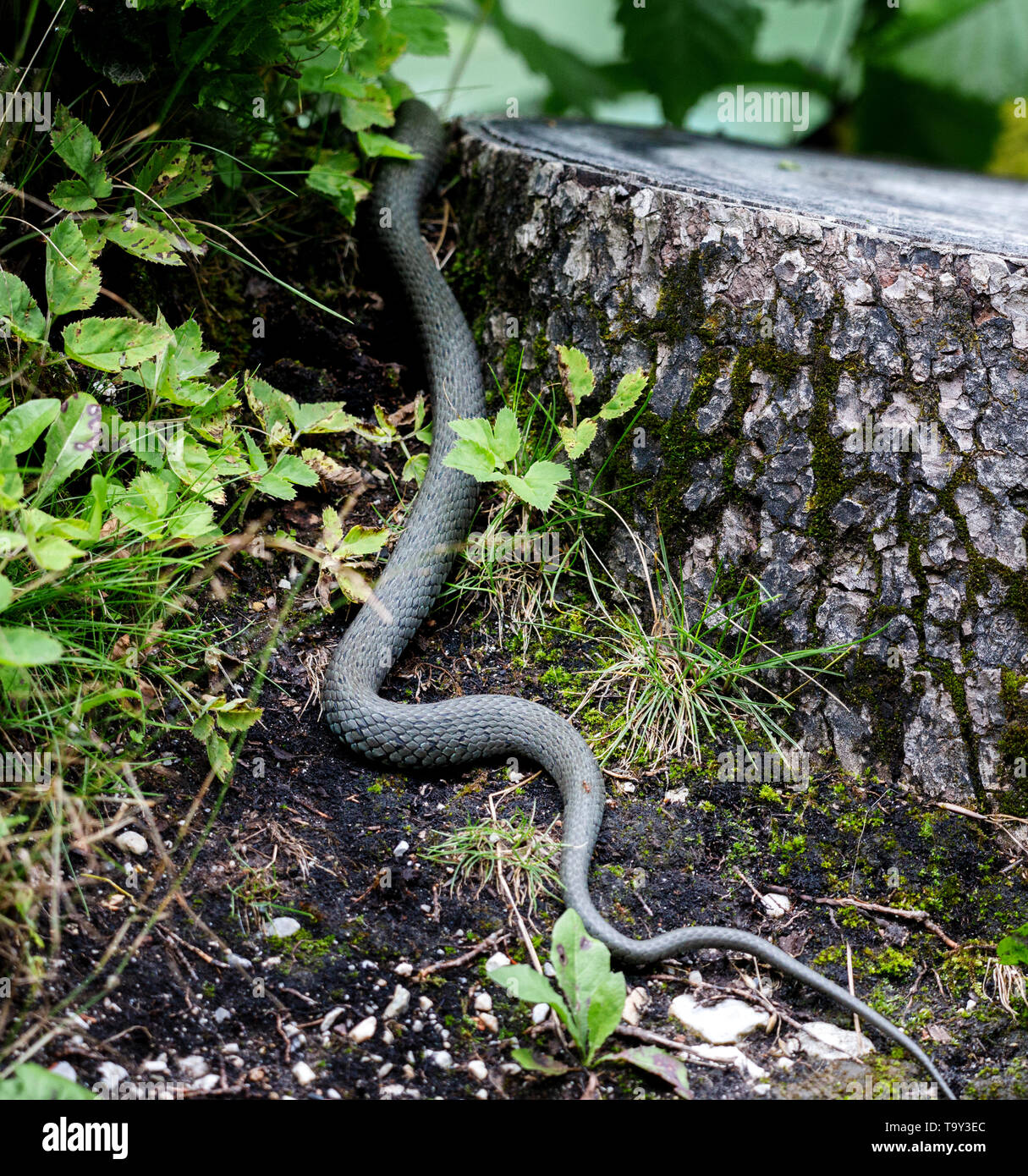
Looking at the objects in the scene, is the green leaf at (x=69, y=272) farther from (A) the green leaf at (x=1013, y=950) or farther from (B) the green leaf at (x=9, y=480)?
(A) the green leaf at (x=1013, y=950)

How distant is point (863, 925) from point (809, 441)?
1.41 meters

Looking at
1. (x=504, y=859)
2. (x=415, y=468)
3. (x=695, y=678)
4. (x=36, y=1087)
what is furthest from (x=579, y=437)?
(x=36, y=1087)

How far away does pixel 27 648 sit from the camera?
203cm

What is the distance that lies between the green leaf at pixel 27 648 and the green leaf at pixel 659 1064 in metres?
1.51

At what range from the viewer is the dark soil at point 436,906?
218 cm

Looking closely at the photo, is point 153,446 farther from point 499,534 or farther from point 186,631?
point 499,534

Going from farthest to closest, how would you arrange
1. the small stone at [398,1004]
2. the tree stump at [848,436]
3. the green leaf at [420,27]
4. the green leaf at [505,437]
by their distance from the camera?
the green leaf at [420,27], the green leaf at [505,437], the tree stump at [848,436], the small stone at [398,1004]

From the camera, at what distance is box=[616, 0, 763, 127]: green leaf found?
4.88 meters

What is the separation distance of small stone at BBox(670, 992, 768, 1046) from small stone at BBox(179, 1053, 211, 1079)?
112cm

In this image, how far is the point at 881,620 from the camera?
2.90 m

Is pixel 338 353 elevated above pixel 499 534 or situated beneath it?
elevated above

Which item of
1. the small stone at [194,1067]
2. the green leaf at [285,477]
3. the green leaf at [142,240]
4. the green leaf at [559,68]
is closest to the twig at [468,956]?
the small stone at [194,1067]
